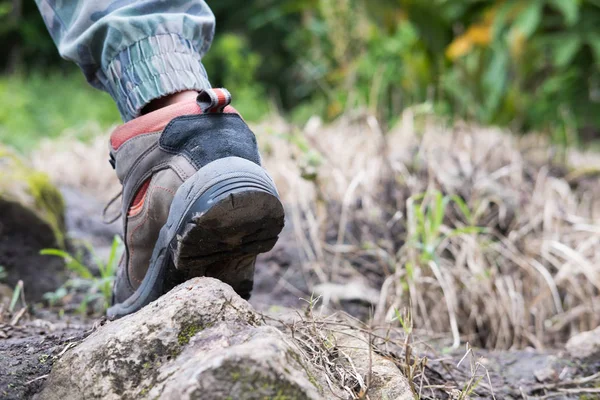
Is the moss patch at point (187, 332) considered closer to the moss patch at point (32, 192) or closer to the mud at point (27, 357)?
the mud at point (27, 357)

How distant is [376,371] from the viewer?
1.16m

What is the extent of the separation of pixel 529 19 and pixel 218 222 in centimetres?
377

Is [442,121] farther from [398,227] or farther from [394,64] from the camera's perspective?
[398,227]

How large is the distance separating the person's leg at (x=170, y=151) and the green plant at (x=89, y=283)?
365 millimetres

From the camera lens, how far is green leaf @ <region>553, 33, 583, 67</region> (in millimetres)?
4250

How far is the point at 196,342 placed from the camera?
0.99 meters

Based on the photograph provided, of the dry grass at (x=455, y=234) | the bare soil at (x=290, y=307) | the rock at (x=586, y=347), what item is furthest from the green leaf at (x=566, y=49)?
the rock at (x=586, y=347)

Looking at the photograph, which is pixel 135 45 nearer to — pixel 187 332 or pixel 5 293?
pixel 187 332

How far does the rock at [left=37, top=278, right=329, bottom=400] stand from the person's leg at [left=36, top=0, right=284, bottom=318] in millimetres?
136

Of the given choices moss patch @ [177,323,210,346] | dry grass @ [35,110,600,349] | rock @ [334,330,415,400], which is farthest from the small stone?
moss patch @ [177,323,210,346]

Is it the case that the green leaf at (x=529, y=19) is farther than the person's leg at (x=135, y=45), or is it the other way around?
the green leaf at (x=529, y=19)

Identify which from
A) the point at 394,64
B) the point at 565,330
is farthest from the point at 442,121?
the point at 565,330

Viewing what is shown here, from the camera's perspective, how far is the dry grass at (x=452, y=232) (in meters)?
2.19

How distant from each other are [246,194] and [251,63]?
523cm
